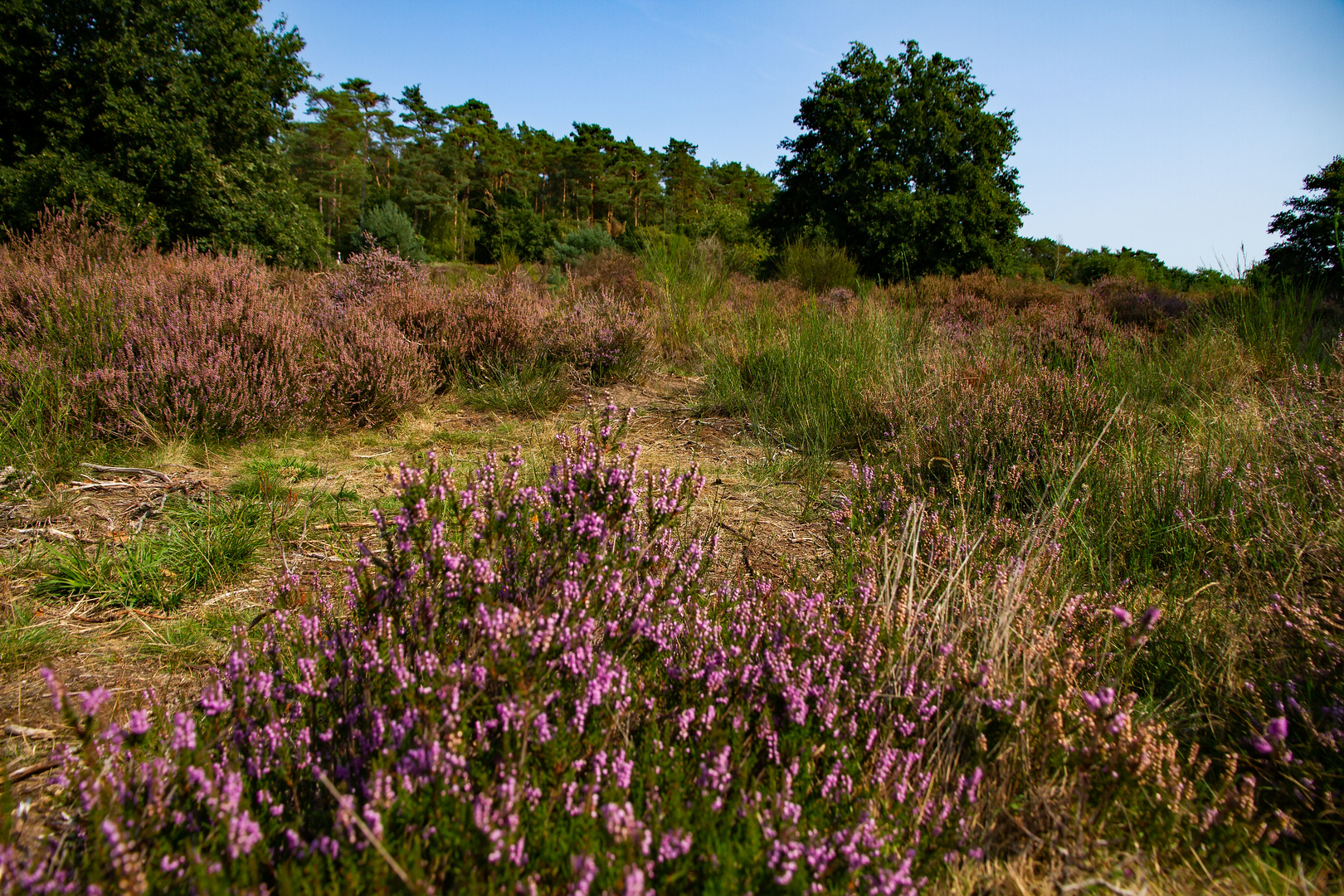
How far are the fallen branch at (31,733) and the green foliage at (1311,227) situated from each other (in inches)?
624

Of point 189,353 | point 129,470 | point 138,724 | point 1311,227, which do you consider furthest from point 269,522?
point 1311,227

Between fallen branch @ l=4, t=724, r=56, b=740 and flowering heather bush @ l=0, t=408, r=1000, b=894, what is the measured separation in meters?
0.46

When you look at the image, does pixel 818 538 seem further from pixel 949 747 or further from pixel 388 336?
pixel 388 336

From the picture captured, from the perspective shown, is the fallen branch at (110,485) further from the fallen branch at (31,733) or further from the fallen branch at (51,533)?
the fallen branch at (31,733)

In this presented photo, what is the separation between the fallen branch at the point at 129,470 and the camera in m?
3.42

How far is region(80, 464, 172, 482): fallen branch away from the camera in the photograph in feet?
11.2

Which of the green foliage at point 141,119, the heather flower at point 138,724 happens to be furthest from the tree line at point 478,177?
Answer: the heather flower at point 138,724

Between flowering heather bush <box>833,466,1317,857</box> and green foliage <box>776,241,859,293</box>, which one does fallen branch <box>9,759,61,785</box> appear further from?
green foliage <box>776,241,859,293</box>

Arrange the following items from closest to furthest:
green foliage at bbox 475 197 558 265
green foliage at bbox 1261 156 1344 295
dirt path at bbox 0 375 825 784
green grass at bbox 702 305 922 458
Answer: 1. dirt path at bbox 0 375 825 784
2. green grass at bbox 702 305 922 458
3. green foliage at bbox 1261 156 1344 295
4. green foliage at bbox 475 197 558 265

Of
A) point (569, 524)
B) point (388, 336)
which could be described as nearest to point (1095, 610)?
point (569, 524)

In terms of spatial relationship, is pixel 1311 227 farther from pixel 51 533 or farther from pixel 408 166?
pixel 408 166

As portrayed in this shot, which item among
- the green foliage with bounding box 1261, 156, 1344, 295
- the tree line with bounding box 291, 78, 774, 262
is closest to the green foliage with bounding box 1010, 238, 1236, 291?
the green foliage with bounding box 1261, 156, 1344, 295

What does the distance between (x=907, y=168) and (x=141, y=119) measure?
857 inches

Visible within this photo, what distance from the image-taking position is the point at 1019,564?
197 cm
